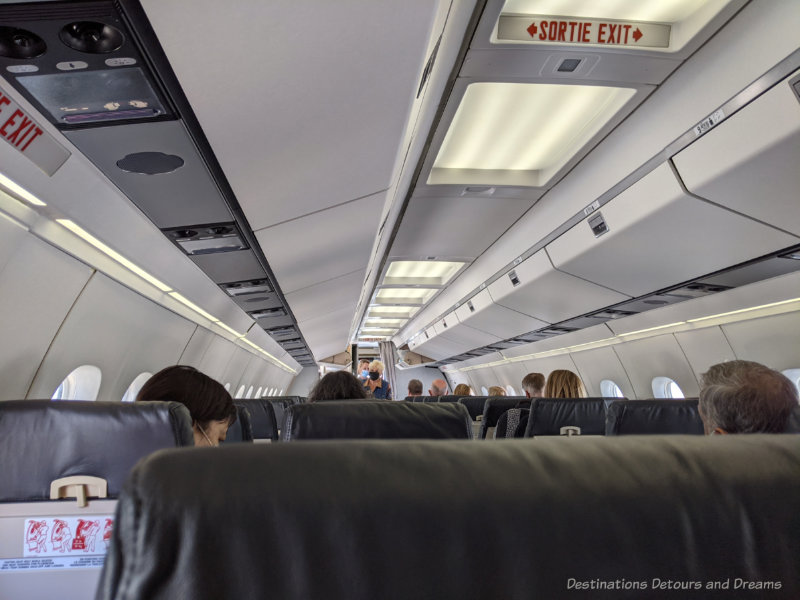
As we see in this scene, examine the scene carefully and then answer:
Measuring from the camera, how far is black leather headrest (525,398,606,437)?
409cm

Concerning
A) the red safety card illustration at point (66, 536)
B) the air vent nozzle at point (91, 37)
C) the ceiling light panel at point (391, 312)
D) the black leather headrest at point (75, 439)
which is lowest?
the red safety card illustration at point (66, 536)

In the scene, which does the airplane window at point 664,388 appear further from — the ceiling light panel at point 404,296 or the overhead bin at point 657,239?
the ceiling light panel at point 404,296

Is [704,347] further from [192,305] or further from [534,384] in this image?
[192,305]

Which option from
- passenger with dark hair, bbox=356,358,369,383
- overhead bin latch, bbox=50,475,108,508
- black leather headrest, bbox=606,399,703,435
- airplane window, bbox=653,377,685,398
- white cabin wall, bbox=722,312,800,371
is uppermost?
white cabin wall, bbox=722,312,800,371

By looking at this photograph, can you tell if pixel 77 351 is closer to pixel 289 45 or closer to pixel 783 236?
pixel 289 45

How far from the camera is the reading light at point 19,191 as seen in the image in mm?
2445

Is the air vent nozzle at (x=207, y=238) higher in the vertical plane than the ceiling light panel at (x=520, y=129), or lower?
lower

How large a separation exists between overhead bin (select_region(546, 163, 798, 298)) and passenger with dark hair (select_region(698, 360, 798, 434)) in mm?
1398

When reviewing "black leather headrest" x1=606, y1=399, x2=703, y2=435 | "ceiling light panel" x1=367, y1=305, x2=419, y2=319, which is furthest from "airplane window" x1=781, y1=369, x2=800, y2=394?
"ceiling light panel" x1=367, y1=305, x2=419, y2=319

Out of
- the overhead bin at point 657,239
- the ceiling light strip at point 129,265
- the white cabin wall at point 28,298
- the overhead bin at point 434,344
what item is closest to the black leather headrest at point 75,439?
the white cabin wall at point 28,298

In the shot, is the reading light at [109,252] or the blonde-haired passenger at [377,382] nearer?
the reading light at [109,252]

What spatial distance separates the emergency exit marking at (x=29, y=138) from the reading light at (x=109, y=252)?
0.68 metres

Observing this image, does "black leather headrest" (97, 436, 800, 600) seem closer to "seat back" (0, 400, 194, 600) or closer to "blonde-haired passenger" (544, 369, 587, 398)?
"seat back" (0, 400, 194, 600)

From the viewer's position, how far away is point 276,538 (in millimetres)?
542
